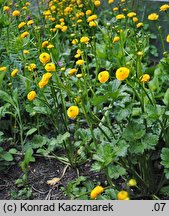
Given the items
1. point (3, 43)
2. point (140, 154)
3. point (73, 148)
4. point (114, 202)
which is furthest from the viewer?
point (3, 43)

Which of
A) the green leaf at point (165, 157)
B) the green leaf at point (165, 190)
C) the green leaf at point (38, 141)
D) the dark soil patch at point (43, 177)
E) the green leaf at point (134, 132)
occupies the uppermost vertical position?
the green leaf at point (134, 132)

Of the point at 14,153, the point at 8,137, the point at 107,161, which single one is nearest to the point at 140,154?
the point at 107,161

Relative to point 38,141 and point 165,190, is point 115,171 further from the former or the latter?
point 38,141

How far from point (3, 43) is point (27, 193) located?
1227 mm

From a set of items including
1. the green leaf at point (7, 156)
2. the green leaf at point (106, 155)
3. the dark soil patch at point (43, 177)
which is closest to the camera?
the green leaf at point (106, 155)

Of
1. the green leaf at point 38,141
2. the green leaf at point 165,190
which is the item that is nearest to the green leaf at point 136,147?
the green leaf at point 165,190

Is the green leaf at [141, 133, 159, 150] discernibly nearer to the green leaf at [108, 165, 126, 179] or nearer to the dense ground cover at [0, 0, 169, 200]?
the dense ground cover at [0, 0, 169, 200]

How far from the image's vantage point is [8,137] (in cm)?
245

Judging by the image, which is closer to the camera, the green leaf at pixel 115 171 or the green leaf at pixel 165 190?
the green leaf at pixel 115 171

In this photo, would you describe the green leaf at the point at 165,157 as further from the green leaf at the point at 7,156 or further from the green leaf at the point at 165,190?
the green leaf at the point at 7,156

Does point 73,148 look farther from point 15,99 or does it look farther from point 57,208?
point 57,208

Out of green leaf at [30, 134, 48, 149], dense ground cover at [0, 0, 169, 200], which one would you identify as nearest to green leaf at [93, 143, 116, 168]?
dense ground cover at [0, 0, 169, 200]

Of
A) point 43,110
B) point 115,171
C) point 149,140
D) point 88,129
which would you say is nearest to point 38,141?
point 43,110

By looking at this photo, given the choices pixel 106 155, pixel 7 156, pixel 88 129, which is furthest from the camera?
pixel 7 156
